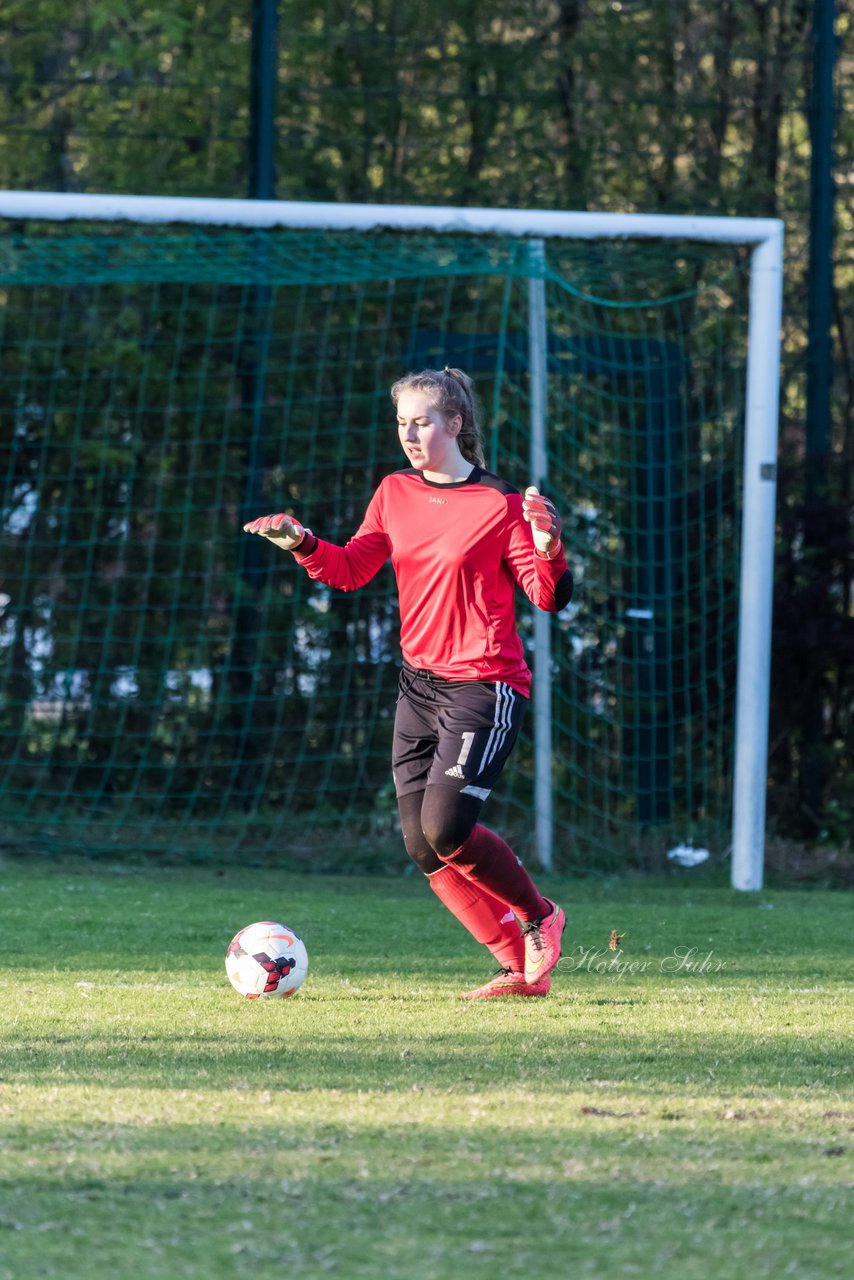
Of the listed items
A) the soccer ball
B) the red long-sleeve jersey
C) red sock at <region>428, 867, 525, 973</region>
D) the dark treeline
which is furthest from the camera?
the dark treeline

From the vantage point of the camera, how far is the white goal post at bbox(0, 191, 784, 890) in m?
7.28

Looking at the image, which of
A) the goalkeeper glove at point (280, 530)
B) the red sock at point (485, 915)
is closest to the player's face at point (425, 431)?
the goalkeeper glove at point (280, 530)

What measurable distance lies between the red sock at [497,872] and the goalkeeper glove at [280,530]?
0.94 m

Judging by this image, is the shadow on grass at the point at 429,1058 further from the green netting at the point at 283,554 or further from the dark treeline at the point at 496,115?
the dark treeline at the point at 496,115

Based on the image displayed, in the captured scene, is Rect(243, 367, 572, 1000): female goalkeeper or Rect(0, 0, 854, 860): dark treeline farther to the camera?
Rect(0, 0, 854, 860): dark treeline

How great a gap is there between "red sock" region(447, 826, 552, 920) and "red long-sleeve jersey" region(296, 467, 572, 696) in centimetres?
44

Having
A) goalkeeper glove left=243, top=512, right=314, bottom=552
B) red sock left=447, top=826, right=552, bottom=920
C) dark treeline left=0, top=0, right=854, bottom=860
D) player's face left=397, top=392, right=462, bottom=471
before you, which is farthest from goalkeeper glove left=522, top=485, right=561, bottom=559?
dark treeline left=0, top=0, right=854, bottom=860

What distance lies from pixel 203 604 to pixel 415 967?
4349 millimetres

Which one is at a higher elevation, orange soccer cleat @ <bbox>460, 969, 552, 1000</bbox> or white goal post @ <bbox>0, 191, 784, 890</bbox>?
white goal post @ <bbox>0, 191, 784, 890</bbox>

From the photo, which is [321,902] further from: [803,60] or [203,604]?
[803,60]

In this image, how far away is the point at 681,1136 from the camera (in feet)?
9.31

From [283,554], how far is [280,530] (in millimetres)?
4588

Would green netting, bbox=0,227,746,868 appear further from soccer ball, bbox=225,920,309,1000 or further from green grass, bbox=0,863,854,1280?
soccer ball, bbox=225,920,309,1000

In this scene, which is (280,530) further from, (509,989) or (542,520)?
(509,989)
